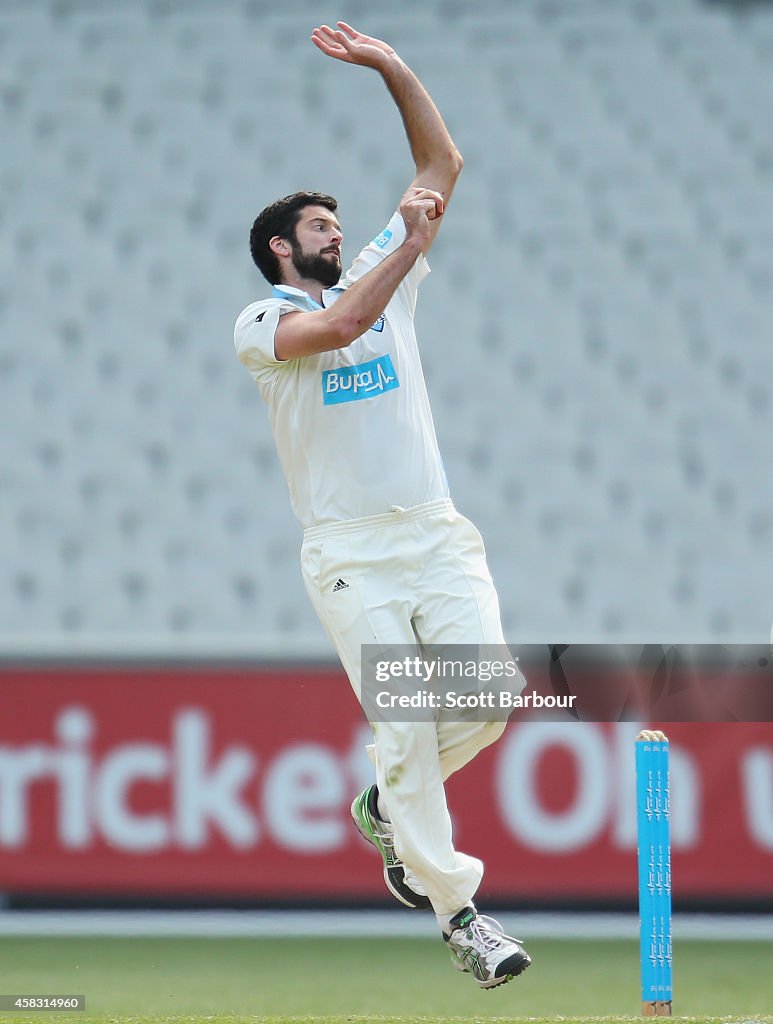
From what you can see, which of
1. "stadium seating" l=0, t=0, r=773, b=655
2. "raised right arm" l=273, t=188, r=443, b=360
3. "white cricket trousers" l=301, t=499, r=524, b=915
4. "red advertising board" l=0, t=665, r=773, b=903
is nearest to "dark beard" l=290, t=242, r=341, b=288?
"raised right arm" l=273, t=188, r=443, b=360

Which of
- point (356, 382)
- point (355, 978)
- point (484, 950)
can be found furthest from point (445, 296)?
point (484, 950)

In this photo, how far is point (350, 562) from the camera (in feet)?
12.2

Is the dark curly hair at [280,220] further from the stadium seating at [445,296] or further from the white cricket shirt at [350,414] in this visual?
the stadium seating at [445,296]

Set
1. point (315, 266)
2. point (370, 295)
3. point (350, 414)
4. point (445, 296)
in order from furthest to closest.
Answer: point (445, 296) → point (315, 266) → point (350, 414) → point (370, 295)

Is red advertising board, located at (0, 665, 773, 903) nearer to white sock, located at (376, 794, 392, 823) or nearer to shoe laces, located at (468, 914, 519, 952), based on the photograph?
white sock, located at (376, 794, 392, 823)

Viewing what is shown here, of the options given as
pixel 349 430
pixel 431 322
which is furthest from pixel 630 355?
pixel 349 430

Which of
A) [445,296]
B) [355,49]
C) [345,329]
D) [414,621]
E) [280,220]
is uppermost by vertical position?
[355,49]

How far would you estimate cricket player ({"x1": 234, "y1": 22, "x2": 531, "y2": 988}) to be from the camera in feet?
12.0

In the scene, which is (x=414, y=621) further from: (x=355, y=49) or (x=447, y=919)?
(x=355, y=49)

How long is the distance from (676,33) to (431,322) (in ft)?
7.98

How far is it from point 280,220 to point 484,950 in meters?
1.86

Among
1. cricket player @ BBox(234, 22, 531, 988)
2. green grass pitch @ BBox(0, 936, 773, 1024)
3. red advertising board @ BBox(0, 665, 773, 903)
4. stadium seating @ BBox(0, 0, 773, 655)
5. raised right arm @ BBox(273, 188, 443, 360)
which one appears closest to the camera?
raised right arm @ BBox(273, 188, 443, 360)

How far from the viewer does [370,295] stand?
11.5ft

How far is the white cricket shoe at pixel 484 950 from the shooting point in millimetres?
3558
